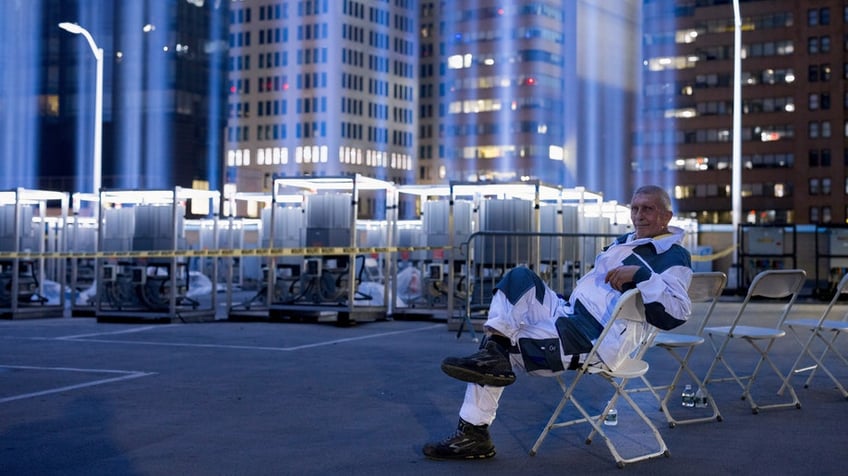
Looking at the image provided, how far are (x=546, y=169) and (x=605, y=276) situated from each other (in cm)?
12215

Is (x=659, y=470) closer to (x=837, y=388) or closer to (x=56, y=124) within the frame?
(x=837, y=388)

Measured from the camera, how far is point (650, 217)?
19.5ft

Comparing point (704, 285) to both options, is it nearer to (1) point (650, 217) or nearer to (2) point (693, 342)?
(2) point (693, 342)

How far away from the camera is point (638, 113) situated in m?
119

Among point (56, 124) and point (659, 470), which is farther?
point (56, 124)

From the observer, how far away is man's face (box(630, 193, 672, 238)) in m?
5.96

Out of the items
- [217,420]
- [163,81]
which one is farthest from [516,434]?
[163,81]

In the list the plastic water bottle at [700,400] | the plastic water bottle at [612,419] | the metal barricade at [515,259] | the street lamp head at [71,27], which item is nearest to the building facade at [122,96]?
the street lamp head at [71,27]

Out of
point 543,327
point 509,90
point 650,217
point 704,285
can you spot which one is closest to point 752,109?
point 509,90

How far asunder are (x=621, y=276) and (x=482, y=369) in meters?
0.93

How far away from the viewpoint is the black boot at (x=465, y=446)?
5.57 metres

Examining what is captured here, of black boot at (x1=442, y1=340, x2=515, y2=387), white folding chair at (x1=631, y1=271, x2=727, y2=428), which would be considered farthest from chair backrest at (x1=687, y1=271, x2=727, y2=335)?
black boot at (x1=442, y1=340, x2=515, y2=387)

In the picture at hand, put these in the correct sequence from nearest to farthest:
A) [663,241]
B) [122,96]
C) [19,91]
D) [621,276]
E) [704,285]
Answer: [621,276] → [663,241] → [704,285] → [19,91] → [122,96]

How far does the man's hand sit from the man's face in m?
0.44
